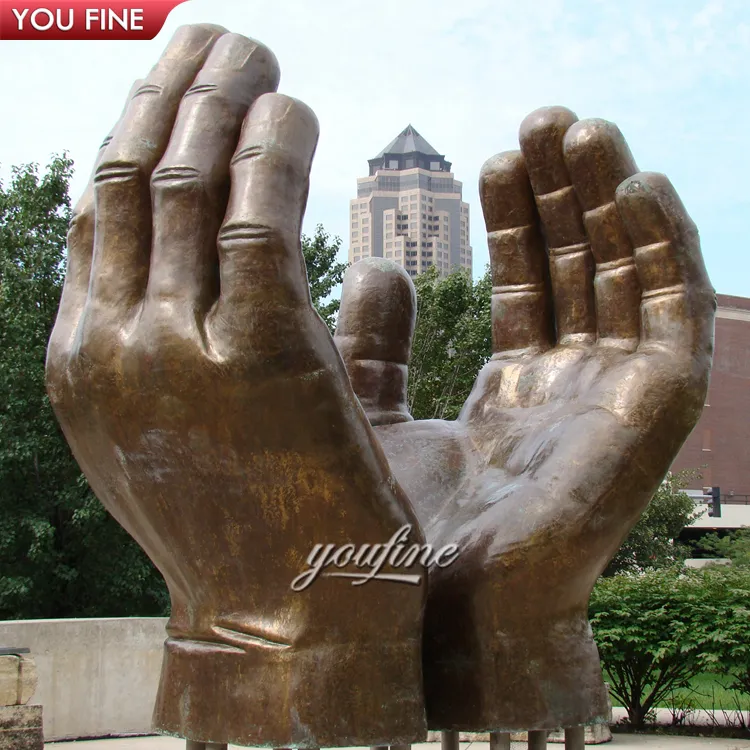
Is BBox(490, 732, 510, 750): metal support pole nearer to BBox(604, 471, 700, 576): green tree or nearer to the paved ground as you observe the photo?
the paved ground

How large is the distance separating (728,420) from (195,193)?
3913 centimetres

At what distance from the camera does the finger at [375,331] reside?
3562mm

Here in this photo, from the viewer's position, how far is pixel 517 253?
140 inches

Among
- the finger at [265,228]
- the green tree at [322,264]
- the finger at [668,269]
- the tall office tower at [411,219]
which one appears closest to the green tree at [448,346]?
the green tree at [322,264]

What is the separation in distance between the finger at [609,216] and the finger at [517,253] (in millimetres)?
287

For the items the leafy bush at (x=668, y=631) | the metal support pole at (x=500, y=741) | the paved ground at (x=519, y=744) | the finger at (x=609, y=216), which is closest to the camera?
the metal support pole at (x=500, y=741)

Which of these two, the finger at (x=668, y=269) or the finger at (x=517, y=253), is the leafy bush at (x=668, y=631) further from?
the finger at (x=668, y=269)

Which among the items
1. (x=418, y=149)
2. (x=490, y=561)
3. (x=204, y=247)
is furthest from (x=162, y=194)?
(x=418, y=149)

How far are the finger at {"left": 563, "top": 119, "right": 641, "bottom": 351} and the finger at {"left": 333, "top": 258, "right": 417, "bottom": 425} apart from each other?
679 mm

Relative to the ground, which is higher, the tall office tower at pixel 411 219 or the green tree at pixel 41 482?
the tall office tower at pixel 411 219

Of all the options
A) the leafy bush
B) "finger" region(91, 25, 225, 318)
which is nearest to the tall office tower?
the leafy bush

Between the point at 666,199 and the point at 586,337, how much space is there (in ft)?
1.83

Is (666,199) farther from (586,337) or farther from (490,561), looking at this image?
(490,561)

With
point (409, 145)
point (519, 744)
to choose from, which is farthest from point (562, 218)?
point (409, 145)
